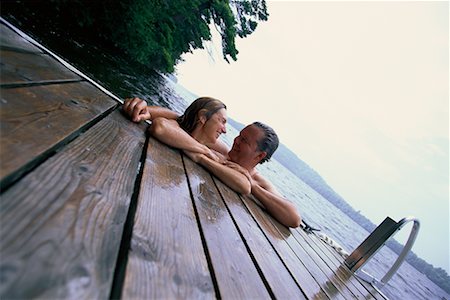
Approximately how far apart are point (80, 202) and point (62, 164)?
0.24 m

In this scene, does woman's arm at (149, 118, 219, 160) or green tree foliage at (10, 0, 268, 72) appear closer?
woman's arm at (149, 118, 219, 160)

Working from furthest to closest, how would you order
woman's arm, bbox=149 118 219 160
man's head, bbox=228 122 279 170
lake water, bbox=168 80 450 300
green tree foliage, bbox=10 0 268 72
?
lake water, bbox=168 80 450 300, green tree foliage, bbox=10 0 268 72, man's head, bbox=228 122 279 170, woman's arm, bbox=149 118 219 160

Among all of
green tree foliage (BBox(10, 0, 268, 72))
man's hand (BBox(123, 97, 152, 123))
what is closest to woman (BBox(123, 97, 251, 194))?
man's hand (BBox(123, 97, 152, 123))

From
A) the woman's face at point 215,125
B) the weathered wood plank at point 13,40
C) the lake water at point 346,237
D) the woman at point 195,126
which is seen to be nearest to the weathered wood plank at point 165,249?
the woman at point 195,126

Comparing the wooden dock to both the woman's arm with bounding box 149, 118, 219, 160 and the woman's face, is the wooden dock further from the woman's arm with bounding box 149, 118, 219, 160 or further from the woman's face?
the woman's face

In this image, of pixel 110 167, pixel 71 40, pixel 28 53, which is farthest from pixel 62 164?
pixel 71 40

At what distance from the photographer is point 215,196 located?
2.13m

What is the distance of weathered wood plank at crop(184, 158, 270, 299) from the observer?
111 centimetres

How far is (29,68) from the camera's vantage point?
5.63ft

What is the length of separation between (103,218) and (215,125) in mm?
2239

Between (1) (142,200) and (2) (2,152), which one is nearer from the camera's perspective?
(2) (2,152)

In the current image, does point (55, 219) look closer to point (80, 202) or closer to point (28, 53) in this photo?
point (80, 202)

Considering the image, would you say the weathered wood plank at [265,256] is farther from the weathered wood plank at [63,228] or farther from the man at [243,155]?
the weathered wood plank at [63,228]

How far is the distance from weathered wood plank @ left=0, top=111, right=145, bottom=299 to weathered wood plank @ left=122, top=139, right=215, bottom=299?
0.07m
